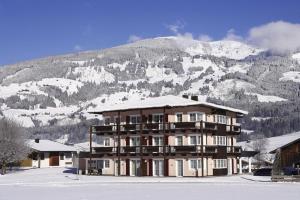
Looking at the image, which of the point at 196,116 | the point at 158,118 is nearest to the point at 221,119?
the point at 196,116

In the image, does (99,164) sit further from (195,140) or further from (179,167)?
(195,140)

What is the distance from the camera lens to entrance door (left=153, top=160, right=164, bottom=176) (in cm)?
7538

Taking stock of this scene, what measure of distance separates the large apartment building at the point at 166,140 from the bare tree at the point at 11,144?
32.0 feet

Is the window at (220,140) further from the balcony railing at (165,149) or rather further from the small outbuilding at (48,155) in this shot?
the small outbuilding at (48,155)

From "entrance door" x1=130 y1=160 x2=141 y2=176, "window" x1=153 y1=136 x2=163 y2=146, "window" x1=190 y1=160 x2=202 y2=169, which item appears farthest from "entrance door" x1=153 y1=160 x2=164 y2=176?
"window" x1=190 y1=160 x2=202 y2=169

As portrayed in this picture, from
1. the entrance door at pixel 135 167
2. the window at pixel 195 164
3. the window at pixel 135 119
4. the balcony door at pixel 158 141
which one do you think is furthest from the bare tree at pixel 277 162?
the window at pixel 135 119

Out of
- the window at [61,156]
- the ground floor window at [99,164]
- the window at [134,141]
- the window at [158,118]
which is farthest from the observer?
the window at [61,156]

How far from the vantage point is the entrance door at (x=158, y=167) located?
Answer: 7538 cm

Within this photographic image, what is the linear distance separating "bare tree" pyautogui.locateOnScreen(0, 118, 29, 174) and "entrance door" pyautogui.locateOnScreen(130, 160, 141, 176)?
1650 cm

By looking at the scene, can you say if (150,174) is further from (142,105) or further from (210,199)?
(210,199)

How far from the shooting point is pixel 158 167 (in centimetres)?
7575

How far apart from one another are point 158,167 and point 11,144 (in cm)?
2154

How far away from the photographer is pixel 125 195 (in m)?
42.2

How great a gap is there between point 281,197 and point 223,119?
43.0 m
